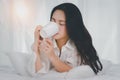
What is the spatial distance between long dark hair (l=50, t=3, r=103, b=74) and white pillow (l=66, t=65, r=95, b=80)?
4cm

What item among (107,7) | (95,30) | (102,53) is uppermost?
(107,7)

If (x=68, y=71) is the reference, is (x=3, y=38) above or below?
below

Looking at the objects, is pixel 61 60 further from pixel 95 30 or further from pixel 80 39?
pixel 95 30

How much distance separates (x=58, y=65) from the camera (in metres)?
1.23

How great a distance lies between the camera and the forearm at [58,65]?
1213mm

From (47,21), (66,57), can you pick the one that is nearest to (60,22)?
(66,57)

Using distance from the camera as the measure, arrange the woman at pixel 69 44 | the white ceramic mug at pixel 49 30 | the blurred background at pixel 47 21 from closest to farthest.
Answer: the white ceramic mug at pixel 49 30
the woman at pixel 69 44
the blurred background at pixel 47 21

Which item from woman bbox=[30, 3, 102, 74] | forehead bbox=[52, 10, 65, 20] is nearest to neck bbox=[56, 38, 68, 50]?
woman bbox=[30, 3, 102, 74]

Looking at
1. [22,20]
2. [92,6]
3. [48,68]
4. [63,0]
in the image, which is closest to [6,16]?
[22,20]

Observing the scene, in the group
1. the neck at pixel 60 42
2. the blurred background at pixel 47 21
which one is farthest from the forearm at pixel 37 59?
the blurred background at pixel 47 21

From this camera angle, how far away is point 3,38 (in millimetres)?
2305

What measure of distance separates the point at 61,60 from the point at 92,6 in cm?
104

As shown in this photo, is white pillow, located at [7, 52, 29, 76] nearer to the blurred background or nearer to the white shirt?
the white shirt

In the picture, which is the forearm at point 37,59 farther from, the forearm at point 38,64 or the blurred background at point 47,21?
the blurred background at point 47,21
